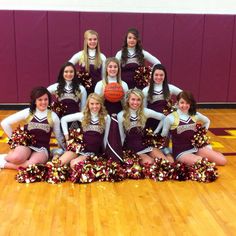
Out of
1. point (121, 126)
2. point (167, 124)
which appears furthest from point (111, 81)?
point (167, 124)

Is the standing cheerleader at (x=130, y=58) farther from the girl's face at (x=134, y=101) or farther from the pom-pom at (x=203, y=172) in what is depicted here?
the pom-pom at (x=203, y=172)

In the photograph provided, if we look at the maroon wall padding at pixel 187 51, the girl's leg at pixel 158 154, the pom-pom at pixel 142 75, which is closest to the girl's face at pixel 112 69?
the pom-pom at pixel 142 75

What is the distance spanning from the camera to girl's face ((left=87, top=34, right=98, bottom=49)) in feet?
13.0

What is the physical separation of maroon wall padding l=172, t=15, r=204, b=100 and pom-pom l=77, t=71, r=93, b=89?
2.51 metres

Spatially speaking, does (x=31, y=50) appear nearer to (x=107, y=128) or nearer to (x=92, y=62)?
(x=92, y=62)

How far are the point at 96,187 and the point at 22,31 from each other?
364 centimetres

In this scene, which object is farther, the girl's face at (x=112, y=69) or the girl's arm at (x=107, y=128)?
the girl's face at (x=112, y=69)

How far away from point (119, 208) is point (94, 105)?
1.07 meters

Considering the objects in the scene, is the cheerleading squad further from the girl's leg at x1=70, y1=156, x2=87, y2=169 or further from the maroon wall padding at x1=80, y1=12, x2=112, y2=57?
the maroon wall padding at x1=80, y1=12, x2=112, y2=57

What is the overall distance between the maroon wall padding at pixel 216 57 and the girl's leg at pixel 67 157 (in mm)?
3525

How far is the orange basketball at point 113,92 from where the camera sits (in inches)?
142

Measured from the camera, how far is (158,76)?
3.77 metres

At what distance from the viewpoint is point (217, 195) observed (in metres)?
3.03

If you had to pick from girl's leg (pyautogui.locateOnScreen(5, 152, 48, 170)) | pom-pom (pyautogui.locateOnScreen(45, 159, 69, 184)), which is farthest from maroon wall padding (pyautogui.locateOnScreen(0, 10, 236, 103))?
pom-pom (pyautogui.locateOnScreen(45, 159, 69, 184))
